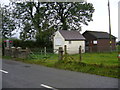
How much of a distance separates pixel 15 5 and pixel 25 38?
7341mm

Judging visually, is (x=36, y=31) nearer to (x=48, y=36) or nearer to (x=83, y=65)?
(x=48, y=36)

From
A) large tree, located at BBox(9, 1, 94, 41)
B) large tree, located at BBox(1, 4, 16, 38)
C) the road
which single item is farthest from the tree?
the road

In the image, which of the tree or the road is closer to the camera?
the road

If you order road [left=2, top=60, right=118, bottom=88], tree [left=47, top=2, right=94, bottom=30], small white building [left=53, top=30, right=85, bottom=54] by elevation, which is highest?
tree [left=47, top=2, right=94, bottom=30]

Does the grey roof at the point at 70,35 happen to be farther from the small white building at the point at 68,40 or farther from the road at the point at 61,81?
the road at the point at 61,81

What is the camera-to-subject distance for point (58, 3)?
120 ft

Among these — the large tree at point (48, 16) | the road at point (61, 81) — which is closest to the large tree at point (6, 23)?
the large tree at point (48, 16)

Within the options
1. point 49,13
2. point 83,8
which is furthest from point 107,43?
point 49,13

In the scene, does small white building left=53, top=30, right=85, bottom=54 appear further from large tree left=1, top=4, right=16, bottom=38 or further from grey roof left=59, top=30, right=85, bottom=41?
large tree left=1, top=4, right=16, bottom=38

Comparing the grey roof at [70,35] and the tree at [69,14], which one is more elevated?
the tree at [69,14]

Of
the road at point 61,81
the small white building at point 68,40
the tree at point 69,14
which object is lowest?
the road at point 61,81

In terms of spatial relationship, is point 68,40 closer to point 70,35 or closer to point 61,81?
point 70,35

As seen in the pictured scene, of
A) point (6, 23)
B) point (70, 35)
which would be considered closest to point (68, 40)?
point (70, 35)

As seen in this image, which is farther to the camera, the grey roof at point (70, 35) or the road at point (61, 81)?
the grey roof at point (70, 35)
